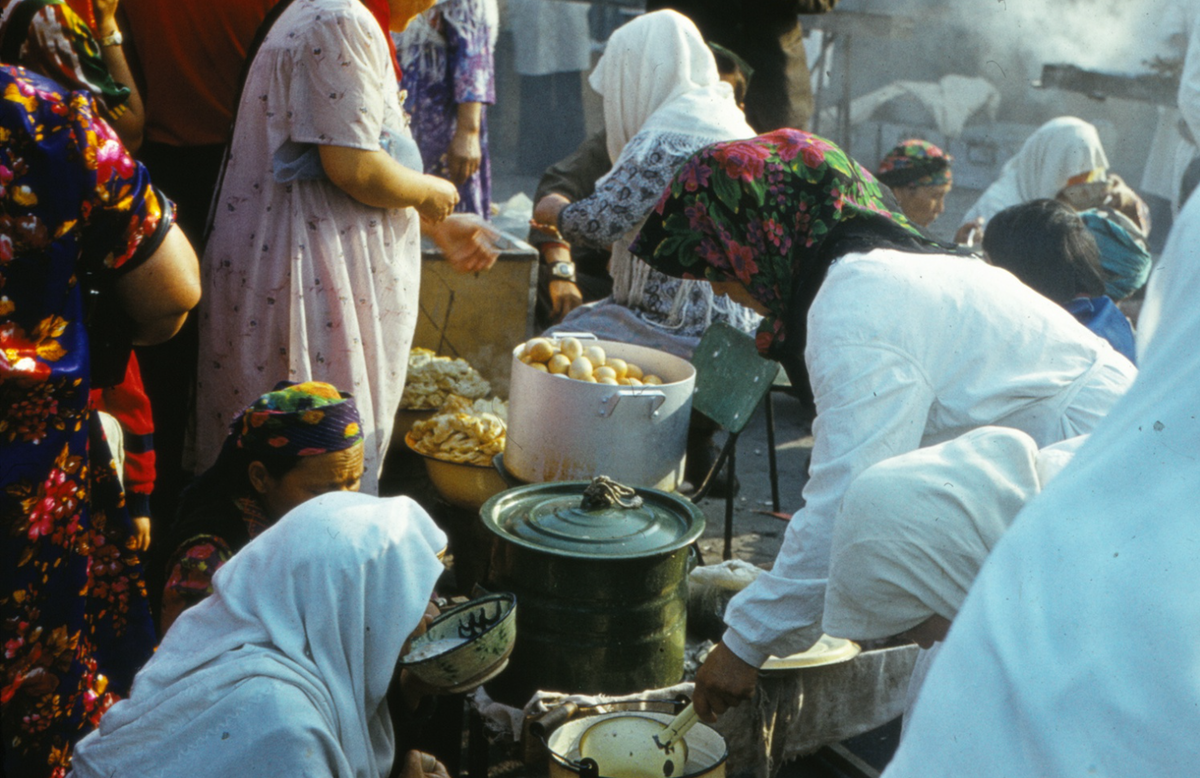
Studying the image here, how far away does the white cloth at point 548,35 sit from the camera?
1133 centimetres

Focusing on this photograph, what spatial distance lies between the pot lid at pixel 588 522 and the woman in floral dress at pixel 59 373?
3.36 feet

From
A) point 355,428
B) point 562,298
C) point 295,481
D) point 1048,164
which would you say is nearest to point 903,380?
point 355,428

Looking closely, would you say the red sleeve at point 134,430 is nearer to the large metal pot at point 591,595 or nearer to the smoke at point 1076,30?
the large metal pot at point 591,595

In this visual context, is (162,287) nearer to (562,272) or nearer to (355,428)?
(355,428)

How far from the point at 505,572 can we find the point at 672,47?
8.17ft

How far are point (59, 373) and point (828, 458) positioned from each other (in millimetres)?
1388

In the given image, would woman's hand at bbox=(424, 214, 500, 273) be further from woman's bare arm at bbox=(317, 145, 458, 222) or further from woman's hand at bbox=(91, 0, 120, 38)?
woman's hand at bbox=(91, 0, 120, 38)

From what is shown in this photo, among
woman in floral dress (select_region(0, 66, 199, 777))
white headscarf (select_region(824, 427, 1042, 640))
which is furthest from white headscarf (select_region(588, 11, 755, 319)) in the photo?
white headscarf (select_region(824, 427, 1042, 640))

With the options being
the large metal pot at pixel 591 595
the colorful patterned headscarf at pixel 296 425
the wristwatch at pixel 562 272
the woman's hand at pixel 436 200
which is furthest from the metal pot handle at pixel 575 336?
the wristwatch at pixel 562 272

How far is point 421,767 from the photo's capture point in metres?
2.24

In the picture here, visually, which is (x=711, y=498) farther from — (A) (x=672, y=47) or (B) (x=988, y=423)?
(B) (x=988, y=423)

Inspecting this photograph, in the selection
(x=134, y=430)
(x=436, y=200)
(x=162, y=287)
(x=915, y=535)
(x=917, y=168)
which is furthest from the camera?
(x=917, y=168)

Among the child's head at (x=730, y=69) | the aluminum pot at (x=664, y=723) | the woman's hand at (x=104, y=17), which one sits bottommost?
the aluminum pot at (x=664, y=723)

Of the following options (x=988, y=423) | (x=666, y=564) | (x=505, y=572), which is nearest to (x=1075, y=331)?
(x=988, y=423)
